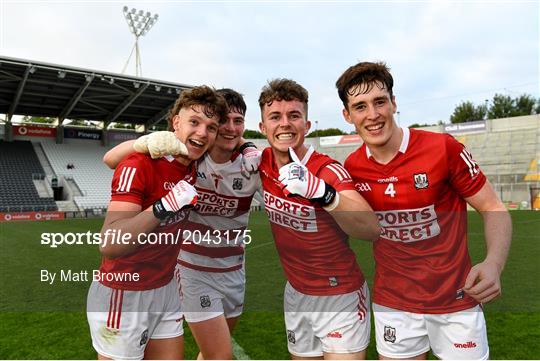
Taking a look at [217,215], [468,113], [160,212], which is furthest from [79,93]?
[468,113]

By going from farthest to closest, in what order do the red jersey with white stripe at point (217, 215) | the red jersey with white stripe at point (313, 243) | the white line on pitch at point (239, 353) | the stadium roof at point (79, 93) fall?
the stadium roof at point (79, 93), the white line on pitch at point (239, 353), the red jersey with white stripe at point (217, 215), the red jersey with white stripe at point (313, 243)

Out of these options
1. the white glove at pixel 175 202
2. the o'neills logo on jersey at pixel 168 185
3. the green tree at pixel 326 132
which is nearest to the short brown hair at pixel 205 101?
the o'neills logo on jersey at pixel 168 185

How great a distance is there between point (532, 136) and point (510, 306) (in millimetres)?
29079

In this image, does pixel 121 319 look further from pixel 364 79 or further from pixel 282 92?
pixel 364 79

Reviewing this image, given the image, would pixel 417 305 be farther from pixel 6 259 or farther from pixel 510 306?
pixel 6 259

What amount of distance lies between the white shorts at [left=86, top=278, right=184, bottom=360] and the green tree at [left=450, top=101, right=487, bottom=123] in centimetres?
5248

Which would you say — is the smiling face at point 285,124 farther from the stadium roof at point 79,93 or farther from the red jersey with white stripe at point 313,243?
the stadium roof at point 79,93

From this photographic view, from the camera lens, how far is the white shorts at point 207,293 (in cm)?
294

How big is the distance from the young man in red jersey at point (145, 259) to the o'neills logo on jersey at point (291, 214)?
0.57 m

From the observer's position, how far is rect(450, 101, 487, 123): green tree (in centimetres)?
4869

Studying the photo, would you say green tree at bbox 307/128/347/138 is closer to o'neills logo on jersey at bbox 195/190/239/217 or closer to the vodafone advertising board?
the vodafone advertising board

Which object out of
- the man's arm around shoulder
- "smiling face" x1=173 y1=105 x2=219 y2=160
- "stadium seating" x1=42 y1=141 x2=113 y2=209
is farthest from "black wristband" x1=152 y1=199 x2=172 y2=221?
"stadium seating" x1=42 y1=141 x2=113 y2=209

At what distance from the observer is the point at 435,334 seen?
229 centimetres

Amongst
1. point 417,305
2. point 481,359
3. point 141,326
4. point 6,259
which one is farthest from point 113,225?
point 6,259
